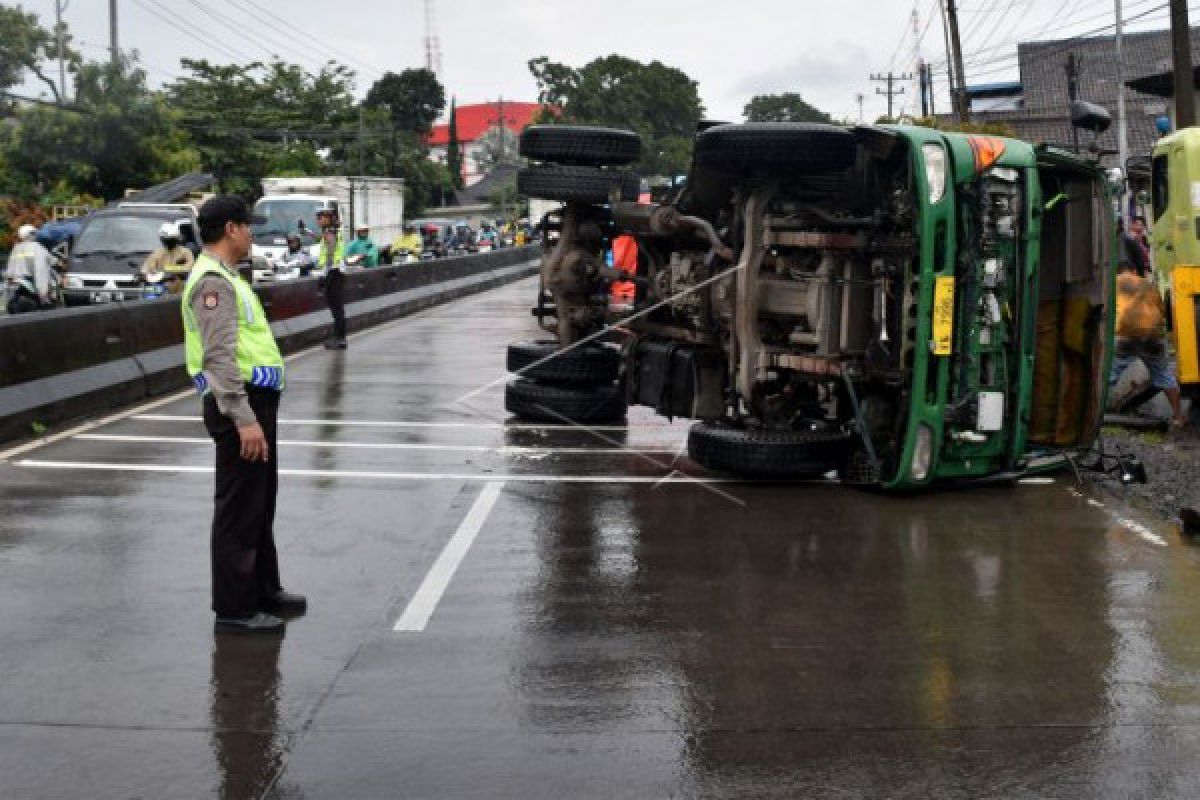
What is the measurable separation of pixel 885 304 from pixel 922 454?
100 cm

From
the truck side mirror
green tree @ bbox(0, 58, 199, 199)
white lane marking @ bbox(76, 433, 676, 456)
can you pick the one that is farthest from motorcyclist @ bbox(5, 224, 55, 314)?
green tree @ bbox(0, 58, 199, 199)

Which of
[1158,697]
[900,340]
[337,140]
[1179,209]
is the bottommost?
[1158,697]

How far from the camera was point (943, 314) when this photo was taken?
995 cm

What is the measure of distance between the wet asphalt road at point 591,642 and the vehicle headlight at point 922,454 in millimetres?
231

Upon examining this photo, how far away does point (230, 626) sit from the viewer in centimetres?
704

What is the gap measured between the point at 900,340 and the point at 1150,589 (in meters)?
2.60

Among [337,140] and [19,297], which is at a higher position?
[337,140]

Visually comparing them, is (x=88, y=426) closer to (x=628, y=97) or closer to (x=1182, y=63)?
(x=1182, y=63)

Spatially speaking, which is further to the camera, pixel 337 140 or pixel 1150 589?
pixel 337 140

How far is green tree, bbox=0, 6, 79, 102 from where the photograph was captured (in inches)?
3339

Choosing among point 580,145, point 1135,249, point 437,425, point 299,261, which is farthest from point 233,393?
point 299,261

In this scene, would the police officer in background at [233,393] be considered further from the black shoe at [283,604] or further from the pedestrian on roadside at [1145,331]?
the pedestrian on roadside at [1145,331]

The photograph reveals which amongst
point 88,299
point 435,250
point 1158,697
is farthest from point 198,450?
point 435,250

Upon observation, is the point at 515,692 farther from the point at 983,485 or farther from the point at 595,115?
the point at 595,115
